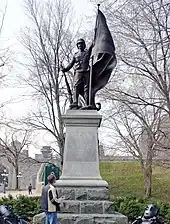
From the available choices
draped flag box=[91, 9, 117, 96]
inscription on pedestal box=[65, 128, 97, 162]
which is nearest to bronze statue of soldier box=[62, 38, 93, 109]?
draped flag box=[91, 9, 117, 96]

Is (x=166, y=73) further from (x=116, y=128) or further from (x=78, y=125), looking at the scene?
(x=116, y=128)

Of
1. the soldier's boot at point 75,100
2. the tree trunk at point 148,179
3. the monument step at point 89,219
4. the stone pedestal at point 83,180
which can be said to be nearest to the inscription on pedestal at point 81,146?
the stone pedestal at point 83,180

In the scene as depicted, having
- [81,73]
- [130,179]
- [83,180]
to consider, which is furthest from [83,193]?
[130,179]

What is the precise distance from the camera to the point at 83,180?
388 inches

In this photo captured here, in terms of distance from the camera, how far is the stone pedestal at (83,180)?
30.2 feet

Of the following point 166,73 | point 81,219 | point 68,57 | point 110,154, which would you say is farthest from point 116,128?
point 81,219

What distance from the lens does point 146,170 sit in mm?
30391

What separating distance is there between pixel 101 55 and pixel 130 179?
27577mm

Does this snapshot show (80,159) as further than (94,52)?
No

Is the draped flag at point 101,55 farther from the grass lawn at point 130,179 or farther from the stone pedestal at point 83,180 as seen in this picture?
the grass lawn at point 130,179

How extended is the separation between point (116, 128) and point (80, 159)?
62.5 ft

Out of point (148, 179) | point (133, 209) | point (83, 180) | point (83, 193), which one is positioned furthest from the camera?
point (148, 179)

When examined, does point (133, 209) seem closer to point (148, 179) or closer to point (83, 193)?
point (83, 193)

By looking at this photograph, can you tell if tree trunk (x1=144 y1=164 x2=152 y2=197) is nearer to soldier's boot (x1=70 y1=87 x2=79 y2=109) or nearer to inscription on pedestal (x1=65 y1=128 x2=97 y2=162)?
soldier's boot (x1=70 y1=87 x2=79 y2=109)
